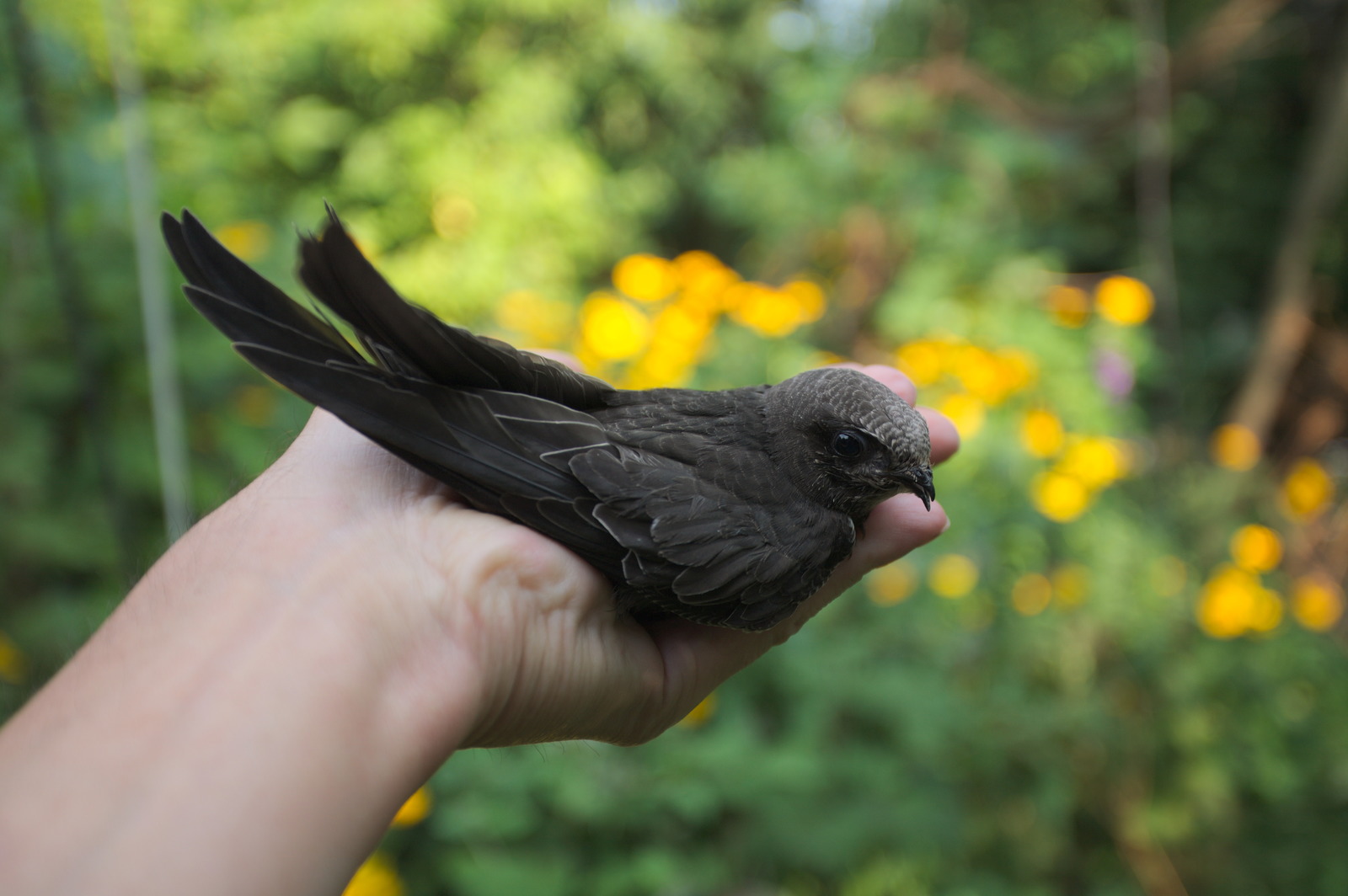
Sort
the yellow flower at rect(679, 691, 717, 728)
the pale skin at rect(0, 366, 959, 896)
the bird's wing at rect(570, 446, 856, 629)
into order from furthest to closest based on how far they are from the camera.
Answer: the yellow flower at rect(679, 691, 717, 728) → the bird's wing at rect(570, 446, 856, 629) → the pale skin at rect(0, 366, 959, 896)

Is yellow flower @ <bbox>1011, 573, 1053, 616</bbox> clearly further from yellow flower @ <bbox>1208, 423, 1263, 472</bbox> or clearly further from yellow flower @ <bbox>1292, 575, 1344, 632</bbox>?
yellow flower @ <bbox>1208, 423, 1263, 472</bbox>

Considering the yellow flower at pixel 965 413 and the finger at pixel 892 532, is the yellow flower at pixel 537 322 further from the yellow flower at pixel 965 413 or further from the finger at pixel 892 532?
the finger at pixel 892 532

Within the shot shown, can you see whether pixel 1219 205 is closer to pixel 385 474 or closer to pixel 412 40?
pixel 412 40

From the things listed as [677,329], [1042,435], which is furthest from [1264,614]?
[677,329]

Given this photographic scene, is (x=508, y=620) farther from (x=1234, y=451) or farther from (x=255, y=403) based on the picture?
(x=1234, y=451)

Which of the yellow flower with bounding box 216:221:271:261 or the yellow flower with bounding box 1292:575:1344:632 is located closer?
the yellow flower with bounding box 1292:575:1344:632

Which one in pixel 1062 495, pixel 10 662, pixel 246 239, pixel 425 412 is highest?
pixel 246 239

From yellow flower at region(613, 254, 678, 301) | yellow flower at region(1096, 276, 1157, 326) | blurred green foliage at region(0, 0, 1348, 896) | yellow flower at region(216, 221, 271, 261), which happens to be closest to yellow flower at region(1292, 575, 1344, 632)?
blurred green foliage at region(0, 0, 1348, 896)
